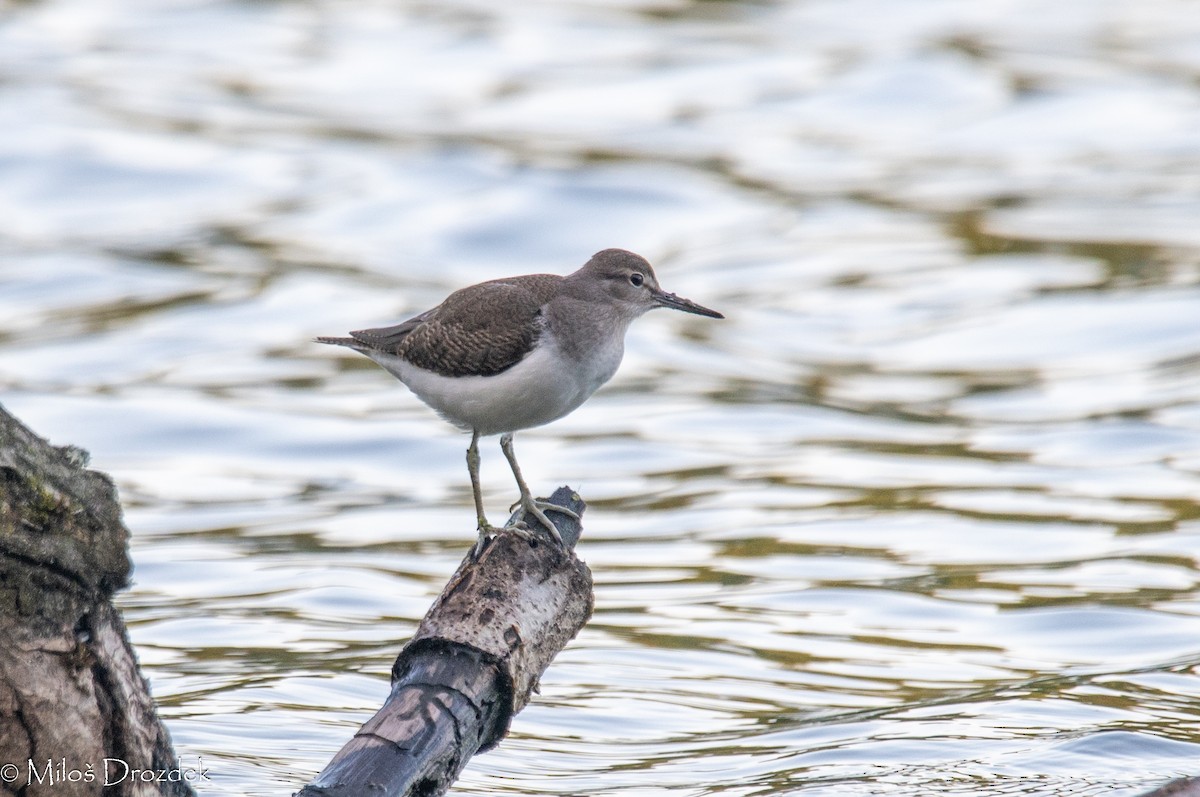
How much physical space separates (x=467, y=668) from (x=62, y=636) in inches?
47.0

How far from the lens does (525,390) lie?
6.84m

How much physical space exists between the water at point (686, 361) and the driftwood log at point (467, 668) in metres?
1.71

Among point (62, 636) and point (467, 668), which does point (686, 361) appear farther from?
point (62, 636)

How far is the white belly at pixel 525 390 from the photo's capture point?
6.86 metres

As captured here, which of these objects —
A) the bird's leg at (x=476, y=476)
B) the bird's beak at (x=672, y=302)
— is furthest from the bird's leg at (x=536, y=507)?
the bird's beak at (x=672, y=302)

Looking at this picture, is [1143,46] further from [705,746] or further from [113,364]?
[705,746]

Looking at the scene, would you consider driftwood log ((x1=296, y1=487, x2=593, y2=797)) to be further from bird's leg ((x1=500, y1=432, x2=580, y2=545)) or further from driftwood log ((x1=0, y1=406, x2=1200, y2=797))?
bird's leg ((x1=500, y1=432, x2=580, y2=545))

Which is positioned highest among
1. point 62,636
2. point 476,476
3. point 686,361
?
point 62,636

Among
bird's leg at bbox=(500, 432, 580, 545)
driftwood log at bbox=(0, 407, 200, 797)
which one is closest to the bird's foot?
bird's leg at bbox=(500, 432, 580, 545)

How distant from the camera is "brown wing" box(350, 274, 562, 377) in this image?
703 cm

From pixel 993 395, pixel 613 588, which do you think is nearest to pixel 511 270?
pixel 993 395

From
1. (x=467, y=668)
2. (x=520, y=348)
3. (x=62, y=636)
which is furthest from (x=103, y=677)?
(x=520, y=348)

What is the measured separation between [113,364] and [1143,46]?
1331 cm

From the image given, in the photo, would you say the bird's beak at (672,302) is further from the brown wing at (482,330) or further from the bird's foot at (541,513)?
the bird's foot at (541,513)
